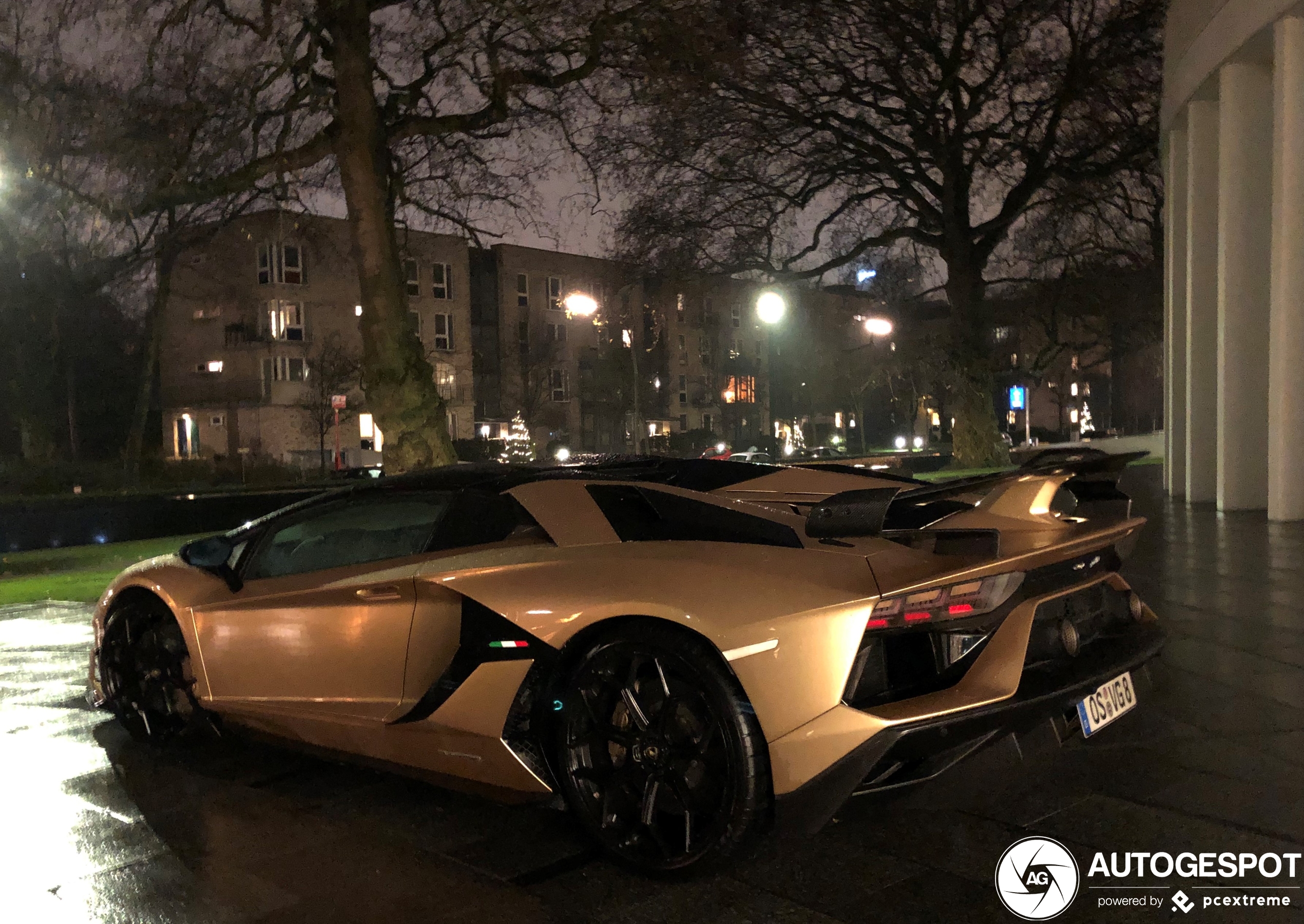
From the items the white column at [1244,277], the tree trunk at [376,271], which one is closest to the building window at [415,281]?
the tree trunk at [376,271]

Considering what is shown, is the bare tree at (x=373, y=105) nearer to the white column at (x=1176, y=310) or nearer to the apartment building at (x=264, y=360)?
the white column at (x=1176, y=310)

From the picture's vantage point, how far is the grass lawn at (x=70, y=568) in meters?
11.8

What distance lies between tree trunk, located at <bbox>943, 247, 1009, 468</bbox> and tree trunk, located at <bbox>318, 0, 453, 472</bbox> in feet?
60.2

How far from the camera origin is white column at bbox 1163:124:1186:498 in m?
20.3

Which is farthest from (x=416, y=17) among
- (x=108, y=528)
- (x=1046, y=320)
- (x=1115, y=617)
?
(x=1046, y=320)

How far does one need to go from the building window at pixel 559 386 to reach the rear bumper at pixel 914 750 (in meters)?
59.2

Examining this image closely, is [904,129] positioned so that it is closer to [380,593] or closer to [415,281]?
[380,593]

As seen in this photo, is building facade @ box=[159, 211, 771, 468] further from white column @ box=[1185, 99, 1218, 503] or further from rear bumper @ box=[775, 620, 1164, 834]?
rear bumper @ box=[775, 620, 1164, 834]

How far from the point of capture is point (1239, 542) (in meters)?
12.4

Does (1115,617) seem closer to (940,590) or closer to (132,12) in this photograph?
(940,590)

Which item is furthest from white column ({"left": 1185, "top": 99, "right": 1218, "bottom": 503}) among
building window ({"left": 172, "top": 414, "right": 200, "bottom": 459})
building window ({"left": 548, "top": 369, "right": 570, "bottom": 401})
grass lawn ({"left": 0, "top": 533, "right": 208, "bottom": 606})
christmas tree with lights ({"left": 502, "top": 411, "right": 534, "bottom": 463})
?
building window ({"left": 548, "top": 369, "right": 570, "bottom": 401})

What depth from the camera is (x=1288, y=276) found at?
14.4 meters

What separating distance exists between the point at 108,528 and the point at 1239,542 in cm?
1724

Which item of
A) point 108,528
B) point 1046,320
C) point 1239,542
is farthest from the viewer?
point 1046,320
